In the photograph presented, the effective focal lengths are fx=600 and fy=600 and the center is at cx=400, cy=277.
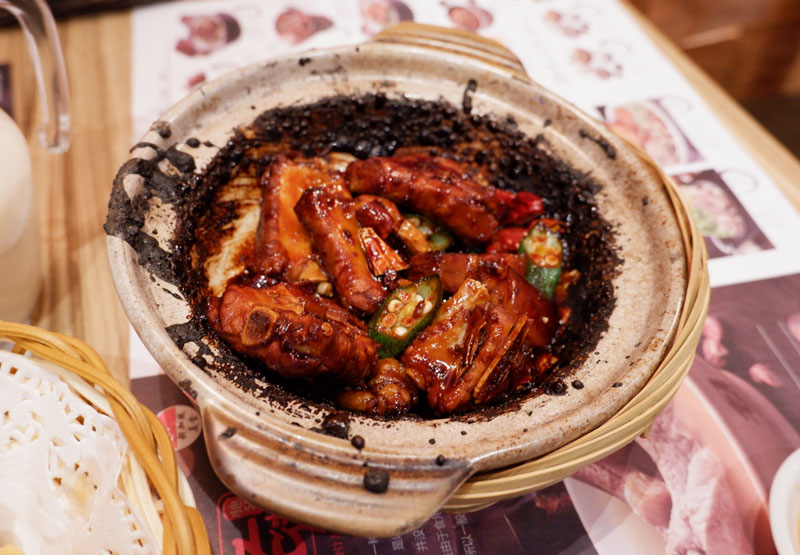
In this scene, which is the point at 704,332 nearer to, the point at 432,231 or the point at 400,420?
the point at 432,231

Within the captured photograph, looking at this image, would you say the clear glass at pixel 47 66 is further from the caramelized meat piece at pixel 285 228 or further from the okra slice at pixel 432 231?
the okra slice at pixel 432 231

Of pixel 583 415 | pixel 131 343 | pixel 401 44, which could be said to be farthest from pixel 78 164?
pixel 583 415

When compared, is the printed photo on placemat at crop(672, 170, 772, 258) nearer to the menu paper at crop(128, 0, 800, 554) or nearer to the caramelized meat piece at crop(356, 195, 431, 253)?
the menu paper at crop(128, 0, 800, 554)

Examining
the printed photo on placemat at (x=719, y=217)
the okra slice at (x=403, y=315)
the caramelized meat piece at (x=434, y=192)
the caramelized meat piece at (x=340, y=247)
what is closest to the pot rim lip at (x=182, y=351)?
the okra slice at (x=403, y=315)

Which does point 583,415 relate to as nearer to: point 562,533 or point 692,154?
point 562,533

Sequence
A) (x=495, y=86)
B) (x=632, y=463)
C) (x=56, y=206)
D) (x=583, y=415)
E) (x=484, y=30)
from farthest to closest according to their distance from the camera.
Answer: (x=484, y=30), (x=56, y=206), (x=495, y=86), (x=632, y=463), (x=583, y=415)

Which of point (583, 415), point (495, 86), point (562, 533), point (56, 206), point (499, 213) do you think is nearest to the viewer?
point (583, 415)
